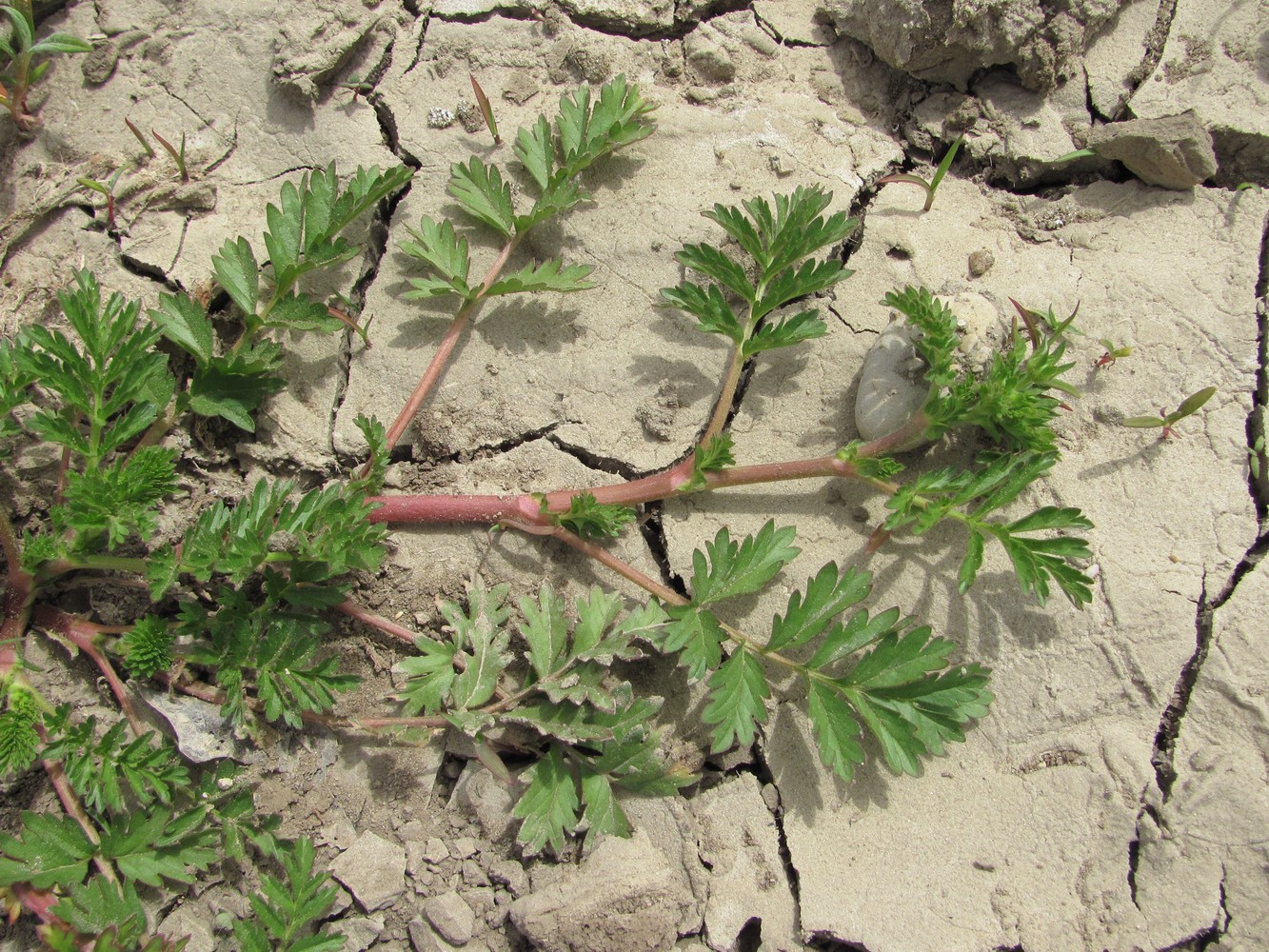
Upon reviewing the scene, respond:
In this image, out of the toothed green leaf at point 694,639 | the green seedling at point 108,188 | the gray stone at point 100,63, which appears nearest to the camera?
the toothed green leaf at point 694,639

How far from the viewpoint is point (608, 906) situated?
→ 244 centimetres

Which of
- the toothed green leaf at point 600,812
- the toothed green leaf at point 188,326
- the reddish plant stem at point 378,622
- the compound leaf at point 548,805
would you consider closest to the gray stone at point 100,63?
the toothed green leaf at point 188,326

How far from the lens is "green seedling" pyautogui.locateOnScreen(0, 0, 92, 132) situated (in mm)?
3055

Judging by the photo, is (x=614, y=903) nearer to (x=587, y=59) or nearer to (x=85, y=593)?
(x=85, y=593)

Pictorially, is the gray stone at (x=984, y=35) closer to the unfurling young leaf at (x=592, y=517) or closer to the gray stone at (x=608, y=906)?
the unfurling young leaf at (x=592, y=517)

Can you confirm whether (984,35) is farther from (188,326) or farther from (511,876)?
(511,876)

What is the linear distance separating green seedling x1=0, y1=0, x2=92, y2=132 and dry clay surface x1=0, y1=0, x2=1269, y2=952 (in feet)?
0.22

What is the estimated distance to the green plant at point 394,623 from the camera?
2.42 metres

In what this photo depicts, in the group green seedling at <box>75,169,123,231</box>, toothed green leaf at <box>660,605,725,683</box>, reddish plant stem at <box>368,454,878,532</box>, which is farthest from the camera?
green seedling at <box>75,169,123,231</box>

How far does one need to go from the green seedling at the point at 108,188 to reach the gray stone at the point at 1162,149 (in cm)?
343

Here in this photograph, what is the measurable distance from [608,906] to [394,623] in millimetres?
1046

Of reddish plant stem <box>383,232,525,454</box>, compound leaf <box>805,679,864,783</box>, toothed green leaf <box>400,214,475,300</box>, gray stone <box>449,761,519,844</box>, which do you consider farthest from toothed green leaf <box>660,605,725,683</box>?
toothed green leaf <box>400,214,475,300</box>

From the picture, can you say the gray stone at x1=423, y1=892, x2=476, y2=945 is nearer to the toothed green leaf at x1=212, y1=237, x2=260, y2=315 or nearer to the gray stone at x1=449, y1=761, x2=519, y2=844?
the gray stone at x1=449, y1=761, x2=519, y2=844

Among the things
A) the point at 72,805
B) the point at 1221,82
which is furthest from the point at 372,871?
the point at 1221,82
